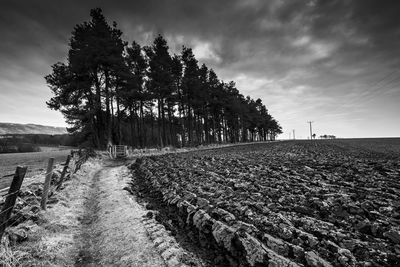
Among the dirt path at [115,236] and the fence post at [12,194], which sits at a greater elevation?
the fence post at [12,194]

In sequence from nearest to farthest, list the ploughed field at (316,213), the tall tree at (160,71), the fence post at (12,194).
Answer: the ploughed field at (316,213)
the fence post at (12,194)
the tall tree at (160,71)

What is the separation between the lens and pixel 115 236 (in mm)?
4121

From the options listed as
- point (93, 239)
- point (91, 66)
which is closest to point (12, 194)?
point (93, 239)

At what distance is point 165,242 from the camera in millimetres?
3715

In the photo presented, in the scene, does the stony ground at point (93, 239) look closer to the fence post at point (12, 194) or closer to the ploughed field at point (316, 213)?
the fence post at point (12, 194)

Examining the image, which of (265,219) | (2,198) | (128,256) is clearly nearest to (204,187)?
(265,219)

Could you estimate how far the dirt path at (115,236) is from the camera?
3.33 metres

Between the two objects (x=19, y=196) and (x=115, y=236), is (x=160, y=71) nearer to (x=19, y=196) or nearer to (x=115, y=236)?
(x=19, y=196)

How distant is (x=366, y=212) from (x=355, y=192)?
160 cm

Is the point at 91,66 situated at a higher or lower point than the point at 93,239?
higher

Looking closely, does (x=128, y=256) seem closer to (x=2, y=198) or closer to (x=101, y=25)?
(x=2, y=198)

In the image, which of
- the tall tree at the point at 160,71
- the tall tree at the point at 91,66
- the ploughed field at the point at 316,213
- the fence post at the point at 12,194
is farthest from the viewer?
the tall tree at the point at 160,71

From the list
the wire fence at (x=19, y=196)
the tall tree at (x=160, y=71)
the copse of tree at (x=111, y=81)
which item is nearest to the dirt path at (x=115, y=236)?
the wire fence at (x=19, y=196)

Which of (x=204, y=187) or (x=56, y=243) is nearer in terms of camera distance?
(x=56, y=243)
